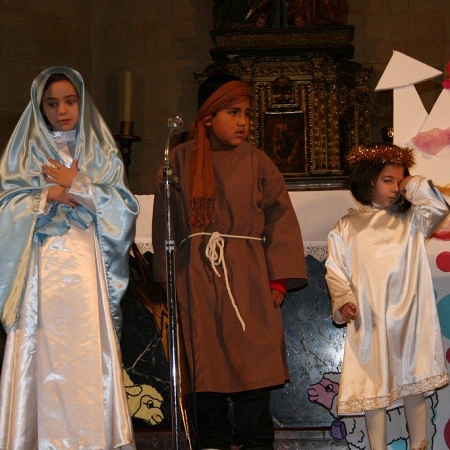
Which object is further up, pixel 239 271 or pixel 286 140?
pixel 286 140

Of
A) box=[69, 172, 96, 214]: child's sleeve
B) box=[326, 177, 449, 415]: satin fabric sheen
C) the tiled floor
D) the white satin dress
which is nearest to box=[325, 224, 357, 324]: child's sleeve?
box=[326, 177, 449, 415]: satin fabric sheen

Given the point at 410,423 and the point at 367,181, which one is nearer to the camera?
the point at 410,423

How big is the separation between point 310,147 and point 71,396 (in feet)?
11.7

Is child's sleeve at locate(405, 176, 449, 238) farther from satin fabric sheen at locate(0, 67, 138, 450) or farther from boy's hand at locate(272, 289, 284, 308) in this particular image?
satin fabric sheen at locate(0, 67, 138, 450)

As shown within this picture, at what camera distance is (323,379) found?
14.9 ft

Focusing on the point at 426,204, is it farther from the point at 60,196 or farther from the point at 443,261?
the point at 60,196

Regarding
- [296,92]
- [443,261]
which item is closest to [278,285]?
[443,261]

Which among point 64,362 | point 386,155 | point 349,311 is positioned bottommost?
point 64,362

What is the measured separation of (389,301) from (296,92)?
3.12 meters

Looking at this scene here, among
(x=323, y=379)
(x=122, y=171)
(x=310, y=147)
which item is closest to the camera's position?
(x=122, y=171)

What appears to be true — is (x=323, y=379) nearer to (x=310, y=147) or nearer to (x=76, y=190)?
(x=76, y=190)

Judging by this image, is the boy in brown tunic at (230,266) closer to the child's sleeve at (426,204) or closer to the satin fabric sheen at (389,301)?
the satin fabric sheen at (389,301)

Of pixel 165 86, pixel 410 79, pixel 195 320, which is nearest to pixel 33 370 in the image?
pixel 195 320

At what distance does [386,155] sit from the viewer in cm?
429
